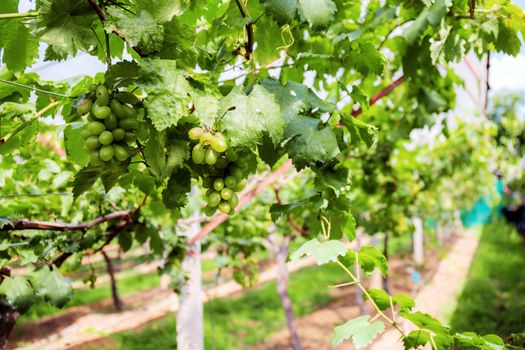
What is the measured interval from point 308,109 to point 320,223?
359mm

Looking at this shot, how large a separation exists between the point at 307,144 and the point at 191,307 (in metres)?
1.90

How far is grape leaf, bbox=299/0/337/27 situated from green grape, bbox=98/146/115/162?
51 cm

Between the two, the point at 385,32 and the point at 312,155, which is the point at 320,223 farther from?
the point at 385,32

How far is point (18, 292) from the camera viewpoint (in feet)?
4.88

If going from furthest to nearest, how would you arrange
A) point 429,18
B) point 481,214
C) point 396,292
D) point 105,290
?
point 481,214 < point 105,290 < point 396,292 < point 429,18

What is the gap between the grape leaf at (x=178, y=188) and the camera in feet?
3.27

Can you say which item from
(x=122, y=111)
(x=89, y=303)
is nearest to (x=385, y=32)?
(x=122, y=111)

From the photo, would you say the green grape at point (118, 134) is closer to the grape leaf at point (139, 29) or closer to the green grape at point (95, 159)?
the green grape at point (95, 159)

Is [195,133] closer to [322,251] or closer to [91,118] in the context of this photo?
[91,118]

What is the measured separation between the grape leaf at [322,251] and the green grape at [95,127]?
52cm

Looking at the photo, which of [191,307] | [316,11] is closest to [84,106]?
[316,11]

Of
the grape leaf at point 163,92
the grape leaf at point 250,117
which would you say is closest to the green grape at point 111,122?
the grape leaf at point 163,92

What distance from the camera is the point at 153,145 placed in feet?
2.80

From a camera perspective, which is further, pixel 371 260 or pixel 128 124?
pixel 371 260
